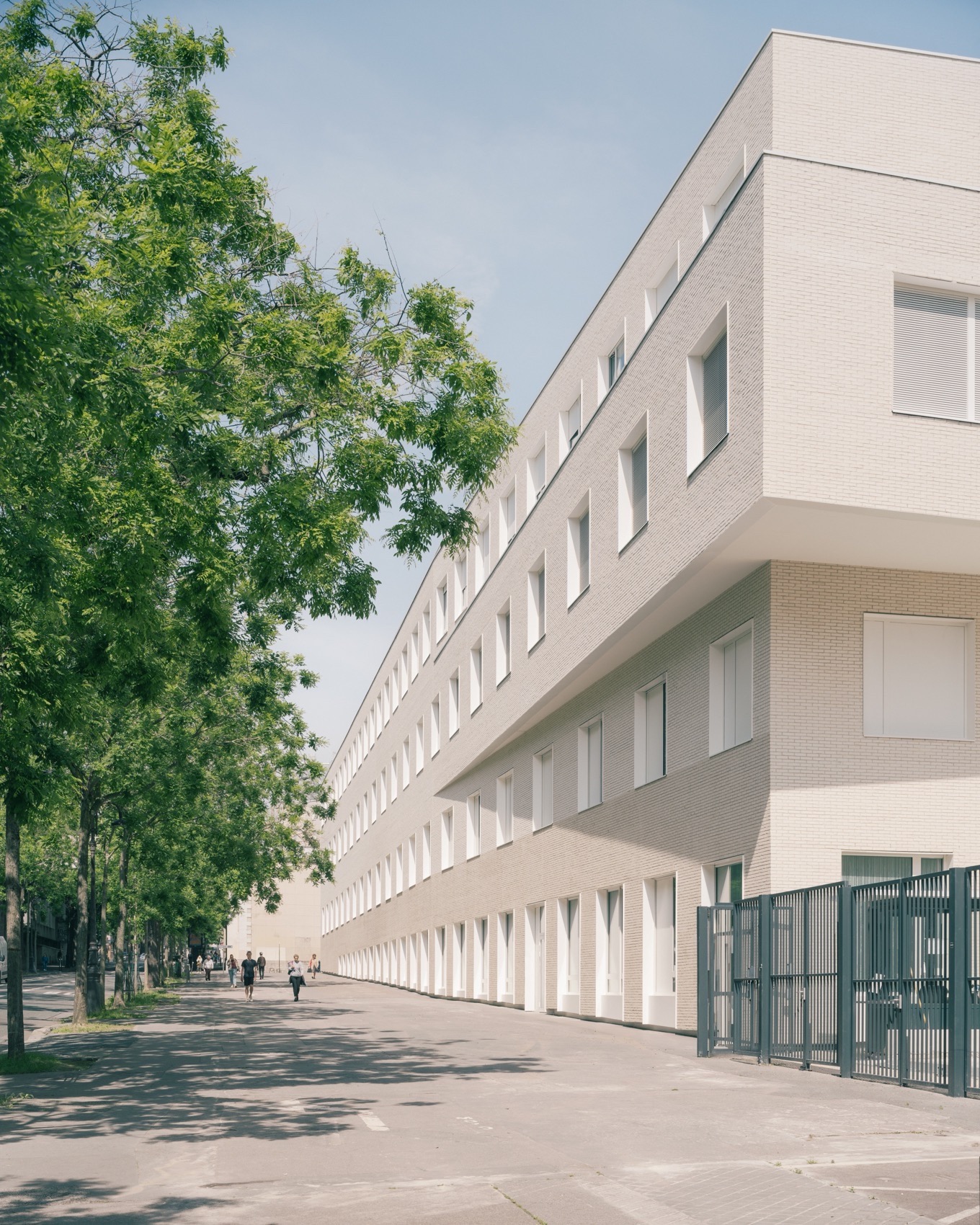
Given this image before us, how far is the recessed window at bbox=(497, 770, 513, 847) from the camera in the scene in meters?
40.5

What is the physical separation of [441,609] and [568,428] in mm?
20359

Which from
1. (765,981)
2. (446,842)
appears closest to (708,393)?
(765,981)

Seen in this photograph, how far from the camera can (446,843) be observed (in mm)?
51344

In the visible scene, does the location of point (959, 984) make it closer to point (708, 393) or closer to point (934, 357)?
point (934, 357)

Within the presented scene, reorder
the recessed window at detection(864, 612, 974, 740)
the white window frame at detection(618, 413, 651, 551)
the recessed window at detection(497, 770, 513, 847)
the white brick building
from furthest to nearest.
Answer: the recessed window at detection(497, 770, 513, 847) → the white window frame at detection(618, 413, 651, 551) → the recessed window at detection(864, 612, 974, 740) → the white brick building

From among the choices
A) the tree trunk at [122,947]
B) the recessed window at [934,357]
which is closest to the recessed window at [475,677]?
the tree trunk at [122,947]

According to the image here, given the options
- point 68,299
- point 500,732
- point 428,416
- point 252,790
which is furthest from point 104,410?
point 252,790

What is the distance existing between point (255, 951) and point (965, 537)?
11527cm

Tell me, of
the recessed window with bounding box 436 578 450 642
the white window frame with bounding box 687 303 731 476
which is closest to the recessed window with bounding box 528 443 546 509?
the white window frame with bounding box 687 303 731 476

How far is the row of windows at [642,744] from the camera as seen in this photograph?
2239 centimetres

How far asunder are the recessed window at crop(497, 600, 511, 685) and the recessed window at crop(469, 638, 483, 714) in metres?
4.32

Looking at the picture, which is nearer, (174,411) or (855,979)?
(174,411)

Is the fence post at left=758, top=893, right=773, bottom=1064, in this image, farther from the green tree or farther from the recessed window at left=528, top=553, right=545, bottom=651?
the recessed window at left=528, top=553, right=545, bottom=651

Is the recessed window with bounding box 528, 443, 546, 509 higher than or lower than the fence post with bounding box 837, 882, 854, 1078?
higher
